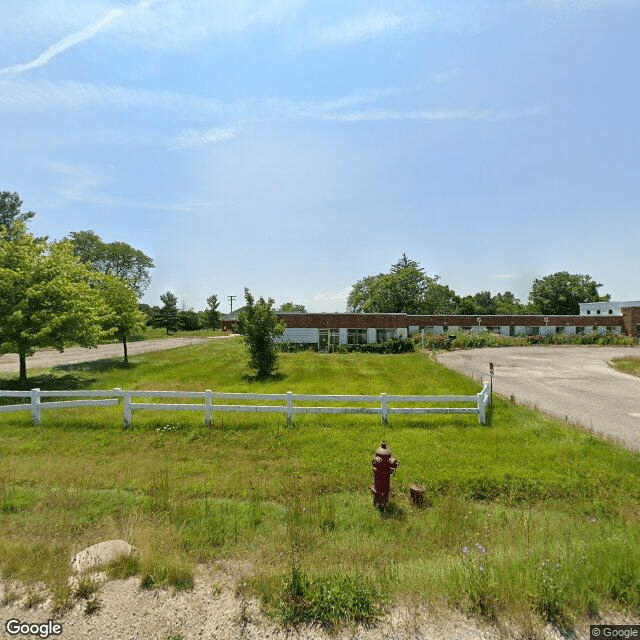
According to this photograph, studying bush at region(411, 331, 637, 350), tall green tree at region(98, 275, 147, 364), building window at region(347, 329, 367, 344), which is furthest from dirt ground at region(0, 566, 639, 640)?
bush at region(411, 331, 637, 350)

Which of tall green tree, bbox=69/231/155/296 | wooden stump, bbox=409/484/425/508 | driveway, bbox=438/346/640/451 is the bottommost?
driveway, bbox=438/346/640/451

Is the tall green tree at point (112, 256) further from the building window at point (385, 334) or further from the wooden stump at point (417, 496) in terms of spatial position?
the wooden stump at point (417, 496)

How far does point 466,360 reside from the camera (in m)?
27.6

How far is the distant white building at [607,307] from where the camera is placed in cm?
5309

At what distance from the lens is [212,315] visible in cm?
7912

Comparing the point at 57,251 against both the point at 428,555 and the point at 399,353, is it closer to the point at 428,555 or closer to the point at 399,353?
the point at 428,555

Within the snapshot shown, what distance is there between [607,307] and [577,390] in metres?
55.4

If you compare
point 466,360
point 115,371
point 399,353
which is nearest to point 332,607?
point 115,371

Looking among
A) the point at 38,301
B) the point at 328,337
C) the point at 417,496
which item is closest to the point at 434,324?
the point at 328,337

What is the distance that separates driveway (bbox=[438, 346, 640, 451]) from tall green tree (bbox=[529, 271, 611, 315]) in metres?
52.8

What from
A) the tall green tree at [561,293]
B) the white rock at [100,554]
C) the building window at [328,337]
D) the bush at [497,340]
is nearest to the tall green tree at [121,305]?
the building window at [328,337]

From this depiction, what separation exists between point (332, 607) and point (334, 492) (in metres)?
2.95

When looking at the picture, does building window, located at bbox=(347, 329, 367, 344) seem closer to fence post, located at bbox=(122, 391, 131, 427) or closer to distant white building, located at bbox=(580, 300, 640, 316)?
fence post, located at bbox=(122, 391, 131, 427)

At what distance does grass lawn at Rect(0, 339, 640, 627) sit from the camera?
3408mm
